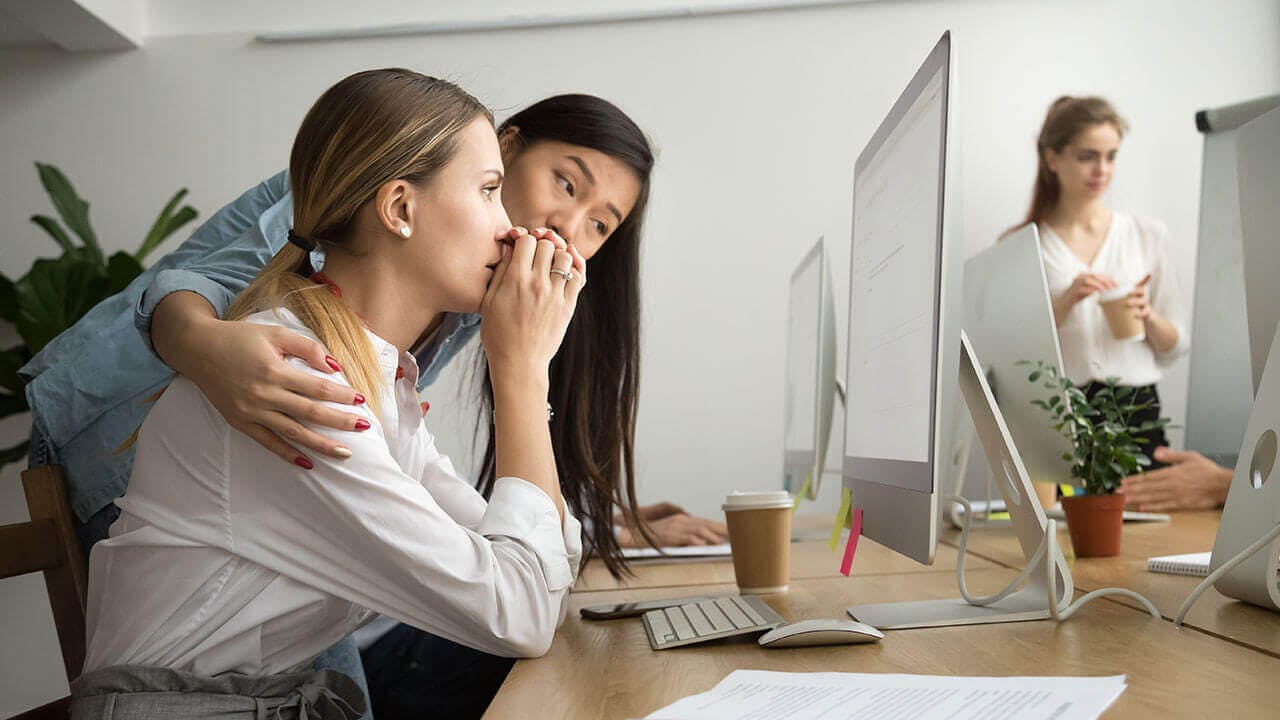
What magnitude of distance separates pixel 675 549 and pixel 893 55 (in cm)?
250

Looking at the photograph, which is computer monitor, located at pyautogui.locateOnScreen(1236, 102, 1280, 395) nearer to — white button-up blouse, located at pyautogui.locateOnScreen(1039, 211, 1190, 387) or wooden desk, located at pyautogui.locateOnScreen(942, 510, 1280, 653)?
wooden desk, located at pyautogui.locateOnScreen(942, 510, 1280, 653)

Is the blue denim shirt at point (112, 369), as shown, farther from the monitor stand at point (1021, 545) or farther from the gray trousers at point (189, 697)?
the monitor stand at point (1021, 545)

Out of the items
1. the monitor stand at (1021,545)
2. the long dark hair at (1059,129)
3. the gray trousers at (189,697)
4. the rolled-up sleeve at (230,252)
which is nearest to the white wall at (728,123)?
the long dark hair at (1059,129)

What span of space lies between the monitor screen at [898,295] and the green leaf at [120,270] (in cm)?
244

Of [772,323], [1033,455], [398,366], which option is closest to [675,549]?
[1033,455]

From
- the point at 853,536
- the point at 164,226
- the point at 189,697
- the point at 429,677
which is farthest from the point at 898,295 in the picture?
the point at 164,226

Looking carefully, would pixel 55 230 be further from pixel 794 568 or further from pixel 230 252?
pixel 794 568

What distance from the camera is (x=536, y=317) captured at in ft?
3.51

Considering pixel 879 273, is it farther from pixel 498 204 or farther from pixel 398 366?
pixel 398 366

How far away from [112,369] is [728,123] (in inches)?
105

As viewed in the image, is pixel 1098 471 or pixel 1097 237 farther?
pixel 1097 237

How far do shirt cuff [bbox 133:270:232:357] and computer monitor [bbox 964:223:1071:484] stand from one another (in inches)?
45.7

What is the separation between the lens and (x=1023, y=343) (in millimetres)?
1664

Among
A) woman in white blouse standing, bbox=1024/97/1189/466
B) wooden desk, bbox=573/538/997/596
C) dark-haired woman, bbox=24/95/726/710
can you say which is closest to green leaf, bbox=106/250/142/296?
dark-haired woman, bbox=24/95/726/710
